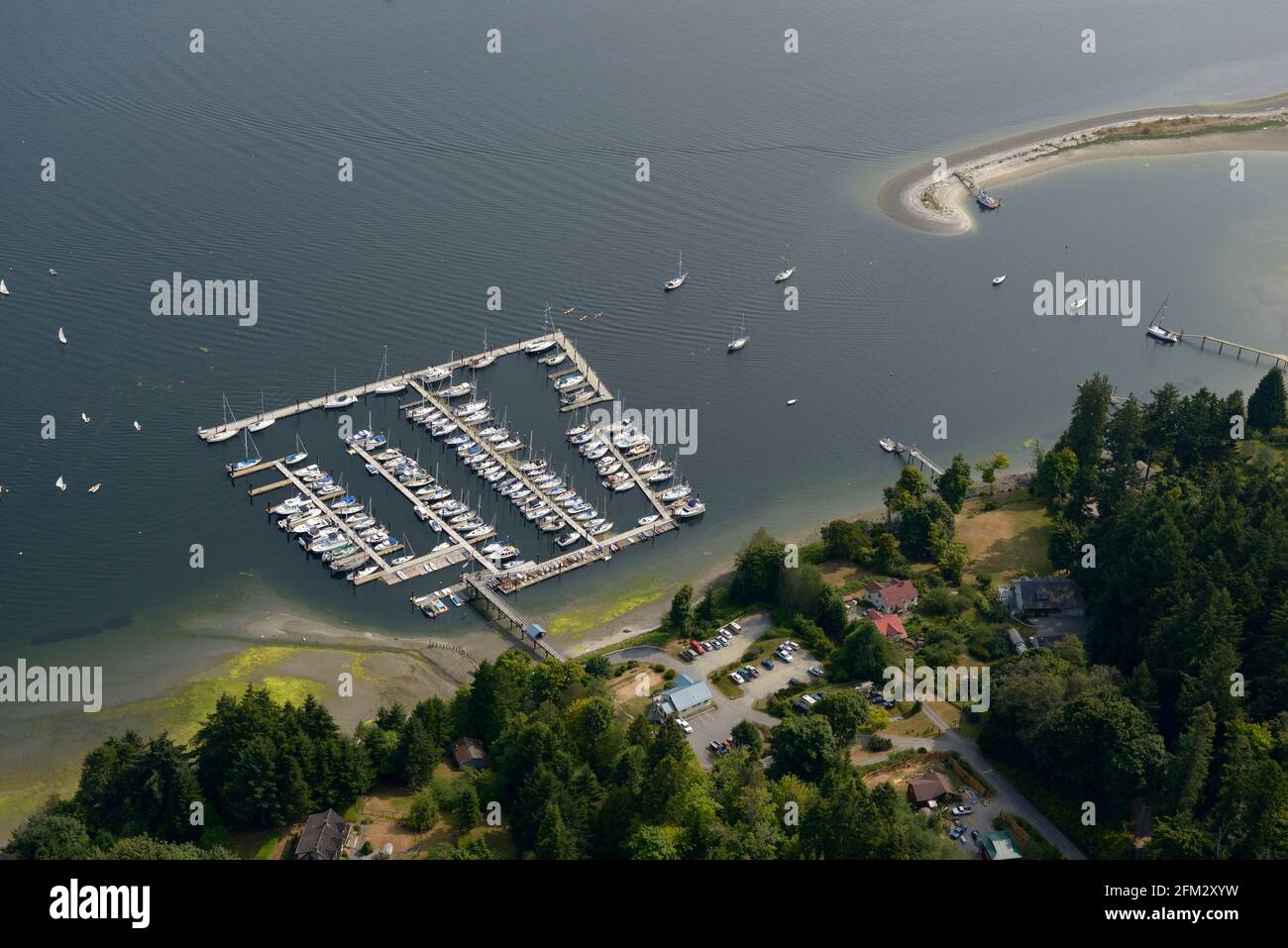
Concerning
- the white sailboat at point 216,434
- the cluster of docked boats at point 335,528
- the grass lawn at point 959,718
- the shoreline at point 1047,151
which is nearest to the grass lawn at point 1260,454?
the grass lawn at point 959,718

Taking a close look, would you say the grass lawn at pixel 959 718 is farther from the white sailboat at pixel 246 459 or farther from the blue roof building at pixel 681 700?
the white sailboat at pixel 246 459

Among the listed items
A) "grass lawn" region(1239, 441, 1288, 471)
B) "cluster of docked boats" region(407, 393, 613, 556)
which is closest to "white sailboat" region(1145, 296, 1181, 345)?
"grass lawn" region(1239, 441, 1288, 471)

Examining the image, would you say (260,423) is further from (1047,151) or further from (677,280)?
(1047,151)

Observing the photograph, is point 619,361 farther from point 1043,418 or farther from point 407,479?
point 1043,418

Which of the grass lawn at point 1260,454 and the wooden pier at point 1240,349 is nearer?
the grass lawn at point 1260,454

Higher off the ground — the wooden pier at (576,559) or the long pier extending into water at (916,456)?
the long pier extending into water at (916,456)

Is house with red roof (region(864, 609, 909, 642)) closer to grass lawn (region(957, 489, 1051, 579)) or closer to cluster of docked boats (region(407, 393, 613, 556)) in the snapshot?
grass lawn (region(957, 489, 1051, 579))
